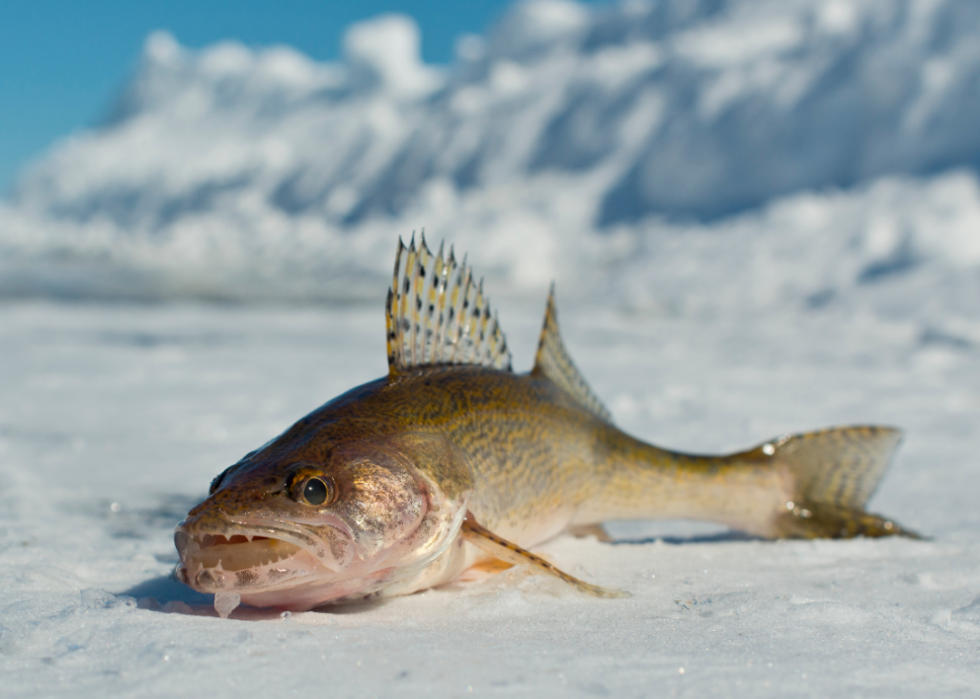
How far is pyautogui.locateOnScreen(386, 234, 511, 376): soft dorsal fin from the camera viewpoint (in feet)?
7.79

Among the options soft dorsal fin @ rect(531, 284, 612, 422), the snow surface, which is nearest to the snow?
the snow surface

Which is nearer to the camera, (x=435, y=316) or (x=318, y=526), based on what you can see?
(x=318, y=526)

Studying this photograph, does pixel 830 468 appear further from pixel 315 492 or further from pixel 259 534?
pixel 259 534

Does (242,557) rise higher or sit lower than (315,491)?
lower

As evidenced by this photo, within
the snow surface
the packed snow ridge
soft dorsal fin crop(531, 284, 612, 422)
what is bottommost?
the snow surface

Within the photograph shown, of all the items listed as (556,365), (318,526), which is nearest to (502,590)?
(318,526)

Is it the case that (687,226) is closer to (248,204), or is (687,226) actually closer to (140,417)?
(140,417)

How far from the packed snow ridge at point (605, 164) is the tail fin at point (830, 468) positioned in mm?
8837

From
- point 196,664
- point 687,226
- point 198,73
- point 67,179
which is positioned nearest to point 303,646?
point 196,664

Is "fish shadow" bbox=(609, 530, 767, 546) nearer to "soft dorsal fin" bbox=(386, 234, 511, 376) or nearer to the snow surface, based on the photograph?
the snow surface

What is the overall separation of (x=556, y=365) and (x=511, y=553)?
100cm

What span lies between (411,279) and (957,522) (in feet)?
7.70

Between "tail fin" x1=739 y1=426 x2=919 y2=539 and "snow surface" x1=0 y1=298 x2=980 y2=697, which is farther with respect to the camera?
"tail fin" x1=739 y1=426 x2=919 y2=539

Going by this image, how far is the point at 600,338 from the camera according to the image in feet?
30.2
